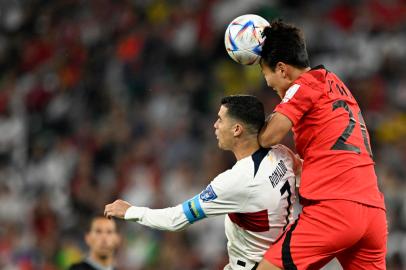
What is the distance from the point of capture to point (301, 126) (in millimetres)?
5375

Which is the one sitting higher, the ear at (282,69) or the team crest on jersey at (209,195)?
the ear at (282,69)

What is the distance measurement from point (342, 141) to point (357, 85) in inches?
213

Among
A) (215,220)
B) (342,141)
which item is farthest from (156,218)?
(215,220)

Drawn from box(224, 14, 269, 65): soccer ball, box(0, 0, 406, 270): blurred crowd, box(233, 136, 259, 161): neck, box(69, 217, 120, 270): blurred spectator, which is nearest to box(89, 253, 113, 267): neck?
box(69, 217, 120, 270): blurred spectator

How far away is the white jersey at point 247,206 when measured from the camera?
524cm

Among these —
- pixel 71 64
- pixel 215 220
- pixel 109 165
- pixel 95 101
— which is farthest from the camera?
pixel 71 64

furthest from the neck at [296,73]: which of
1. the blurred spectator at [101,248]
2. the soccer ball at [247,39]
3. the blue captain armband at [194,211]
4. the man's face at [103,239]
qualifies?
the man's face at [103,239]

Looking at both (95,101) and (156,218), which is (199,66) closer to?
(95,101)

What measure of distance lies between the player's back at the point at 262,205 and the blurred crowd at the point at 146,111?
3824 mm

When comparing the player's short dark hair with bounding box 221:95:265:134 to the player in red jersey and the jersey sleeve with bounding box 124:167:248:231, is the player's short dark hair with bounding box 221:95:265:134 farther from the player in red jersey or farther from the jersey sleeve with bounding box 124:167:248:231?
the jersey sleeve with bounding box 124:167:248:231

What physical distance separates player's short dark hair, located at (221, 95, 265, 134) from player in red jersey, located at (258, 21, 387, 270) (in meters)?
0.09

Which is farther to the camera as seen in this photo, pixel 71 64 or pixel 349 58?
pixel 71 64

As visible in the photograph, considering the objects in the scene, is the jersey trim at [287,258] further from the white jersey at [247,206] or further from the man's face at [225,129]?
the man's face at [225,129]

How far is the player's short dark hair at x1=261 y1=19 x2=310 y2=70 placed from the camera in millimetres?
5398
